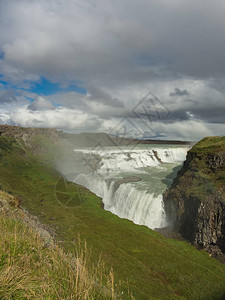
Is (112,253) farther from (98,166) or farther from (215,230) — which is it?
(98,166)

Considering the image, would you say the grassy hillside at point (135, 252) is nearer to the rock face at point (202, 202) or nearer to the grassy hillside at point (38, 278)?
the rock face at point (202, 202)

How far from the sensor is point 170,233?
19719 mm

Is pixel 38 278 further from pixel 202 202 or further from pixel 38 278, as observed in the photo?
pixel 202 202

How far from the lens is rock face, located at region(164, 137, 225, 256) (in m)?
16.8

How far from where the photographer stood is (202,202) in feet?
59.8

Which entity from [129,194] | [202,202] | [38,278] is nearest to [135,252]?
[202,202]

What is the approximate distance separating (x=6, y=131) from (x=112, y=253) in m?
93.7

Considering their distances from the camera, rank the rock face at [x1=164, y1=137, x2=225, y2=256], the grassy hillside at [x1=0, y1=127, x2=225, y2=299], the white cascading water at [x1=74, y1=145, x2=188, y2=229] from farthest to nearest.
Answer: the white cascading water at [x1=74, y1=145, x2=188, y2=229] < the rock face at [x1=164, y1=137, x2=225, y2=256] < the grassy hillside at [x1=0, y1=127, x2=225, y2=299]

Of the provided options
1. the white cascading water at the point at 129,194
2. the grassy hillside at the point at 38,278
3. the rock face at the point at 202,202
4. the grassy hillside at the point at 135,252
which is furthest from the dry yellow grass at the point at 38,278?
the white cascading water at the point at 129,194

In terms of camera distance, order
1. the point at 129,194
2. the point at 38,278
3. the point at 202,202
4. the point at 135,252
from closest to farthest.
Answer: the point at 38,278 < the point at 135,252 < the point at 202,202 < the point at 129,194

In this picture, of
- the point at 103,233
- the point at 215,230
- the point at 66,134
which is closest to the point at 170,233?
the point at 215,230

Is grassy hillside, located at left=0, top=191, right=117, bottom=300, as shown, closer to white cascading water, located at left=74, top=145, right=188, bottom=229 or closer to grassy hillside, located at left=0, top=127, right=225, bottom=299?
grassy hillside, located at left=0, top=127, right=225, bottom=299

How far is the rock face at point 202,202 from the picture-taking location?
1675 centimetres

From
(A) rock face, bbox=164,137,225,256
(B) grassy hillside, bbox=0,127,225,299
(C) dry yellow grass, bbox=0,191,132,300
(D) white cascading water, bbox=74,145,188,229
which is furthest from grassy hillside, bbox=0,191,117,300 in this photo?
(D) white cascading water, bbox=74,145,188,229
